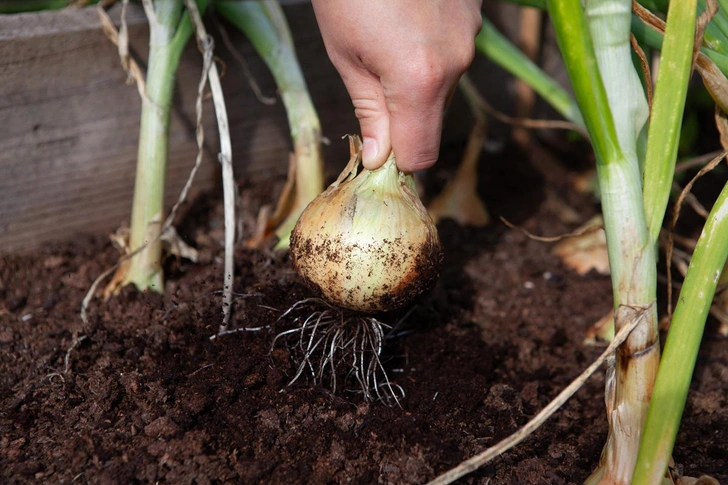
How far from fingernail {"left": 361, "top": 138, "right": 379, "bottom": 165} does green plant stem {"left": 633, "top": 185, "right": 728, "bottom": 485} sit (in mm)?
467

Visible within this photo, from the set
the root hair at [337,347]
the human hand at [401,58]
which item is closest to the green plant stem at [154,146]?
the root hair at [337,347]

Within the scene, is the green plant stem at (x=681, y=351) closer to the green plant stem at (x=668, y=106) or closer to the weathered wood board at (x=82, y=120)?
the green plant stem at (x=668, y=106)

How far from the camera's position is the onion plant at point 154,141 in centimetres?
131

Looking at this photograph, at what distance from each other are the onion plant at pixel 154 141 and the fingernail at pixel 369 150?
47 centimetres

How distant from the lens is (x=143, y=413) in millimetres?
1027

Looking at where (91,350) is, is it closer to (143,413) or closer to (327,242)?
(143,413)

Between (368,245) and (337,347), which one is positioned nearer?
(368,245)

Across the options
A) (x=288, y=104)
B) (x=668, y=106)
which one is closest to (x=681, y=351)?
(x=668, y=106)

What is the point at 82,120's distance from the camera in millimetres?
1471

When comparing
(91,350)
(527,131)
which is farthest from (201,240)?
(527,131)

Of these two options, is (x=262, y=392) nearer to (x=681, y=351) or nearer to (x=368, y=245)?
(x=368, y=245)

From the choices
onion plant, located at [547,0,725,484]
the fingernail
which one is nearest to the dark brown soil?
onion plant, located at [547,0,725,484]

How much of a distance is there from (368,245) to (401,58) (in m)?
0.26

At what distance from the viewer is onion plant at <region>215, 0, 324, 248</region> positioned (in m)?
1.43
